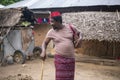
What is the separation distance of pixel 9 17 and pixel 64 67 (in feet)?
25.9

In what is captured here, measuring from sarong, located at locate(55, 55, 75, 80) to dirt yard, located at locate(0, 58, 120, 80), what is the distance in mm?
4074

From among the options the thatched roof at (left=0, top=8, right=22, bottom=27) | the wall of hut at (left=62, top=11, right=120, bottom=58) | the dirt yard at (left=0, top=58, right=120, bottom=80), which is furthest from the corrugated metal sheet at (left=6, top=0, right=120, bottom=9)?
the dirt yard at (left=0, top=58, right=120, bottom=80)

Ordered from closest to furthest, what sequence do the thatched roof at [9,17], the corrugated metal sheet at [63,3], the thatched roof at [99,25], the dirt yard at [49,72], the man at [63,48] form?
1. the man at [63,48]
2. the dirt yard at [49,72]
3. the thatched roof at [9,17]
4. the thatched roof at [99,25]
5. the corrugated metal sheet at [63,3]

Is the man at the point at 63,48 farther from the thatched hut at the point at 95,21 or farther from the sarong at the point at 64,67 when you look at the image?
the thatched hut at the point at 95,21

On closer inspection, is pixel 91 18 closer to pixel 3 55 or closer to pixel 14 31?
pixel 14 31

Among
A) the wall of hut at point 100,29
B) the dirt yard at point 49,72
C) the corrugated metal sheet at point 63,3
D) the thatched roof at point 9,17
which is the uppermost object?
the corrugated metal sheet at point 63,3

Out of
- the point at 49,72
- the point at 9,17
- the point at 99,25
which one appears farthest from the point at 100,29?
the point at 9,17

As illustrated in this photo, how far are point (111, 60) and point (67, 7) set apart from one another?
12.5 feet

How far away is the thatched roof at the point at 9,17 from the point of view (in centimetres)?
1142

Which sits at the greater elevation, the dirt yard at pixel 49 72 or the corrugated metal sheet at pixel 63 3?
the corrugated metal sheet at pixel 63 3

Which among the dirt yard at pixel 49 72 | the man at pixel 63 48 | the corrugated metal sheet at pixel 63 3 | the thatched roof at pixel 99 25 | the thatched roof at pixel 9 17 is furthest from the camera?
the corrugated metal sheet at pixel 63 3

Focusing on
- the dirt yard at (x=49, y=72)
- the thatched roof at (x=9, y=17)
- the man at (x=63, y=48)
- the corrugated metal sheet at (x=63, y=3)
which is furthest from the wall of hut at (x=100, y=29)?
the man at (x=63, y=48)

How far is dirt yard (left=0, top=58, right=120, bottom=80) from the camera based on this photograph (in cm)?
904

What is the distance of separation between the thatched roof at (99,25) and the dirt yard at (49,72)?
4.68ft
